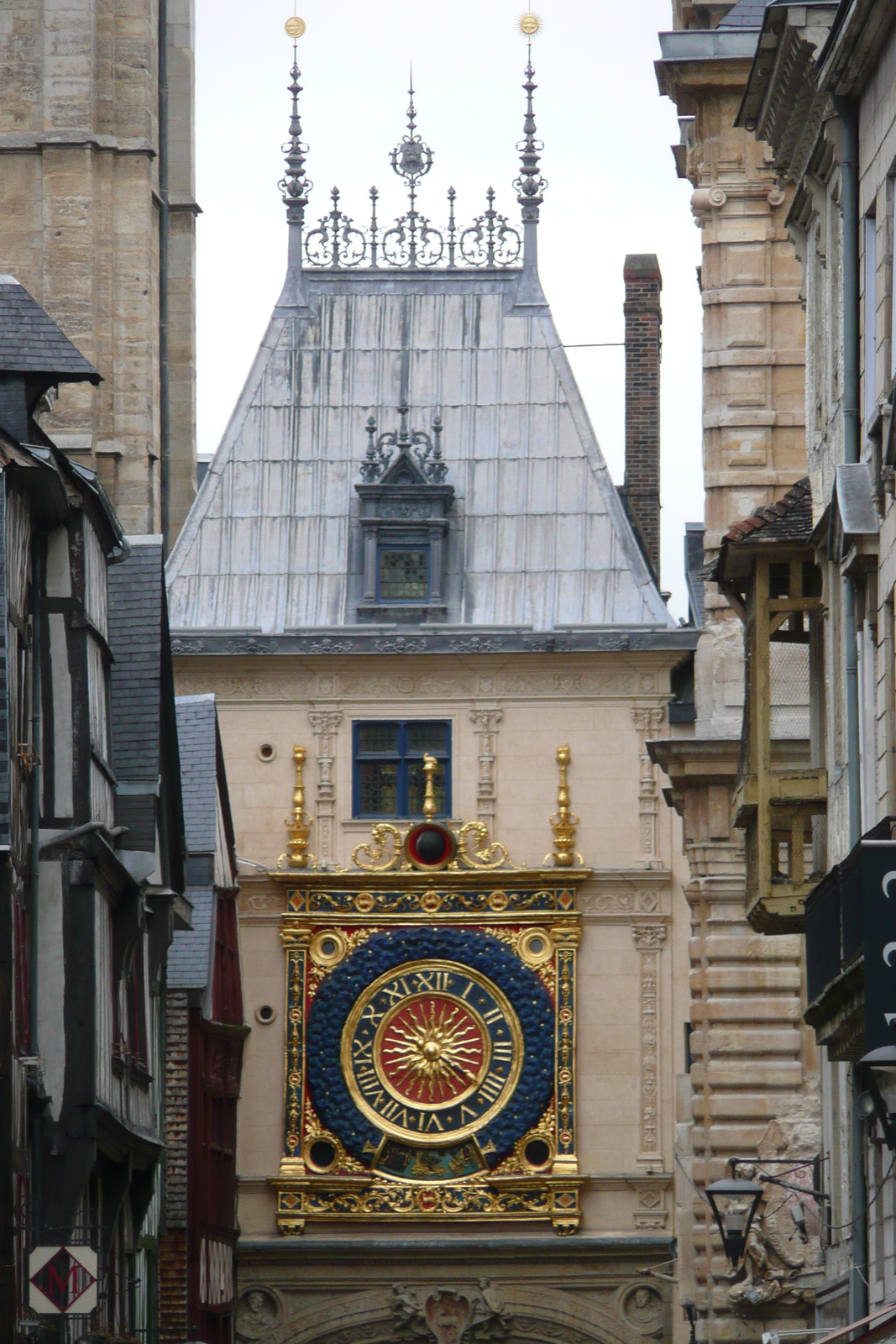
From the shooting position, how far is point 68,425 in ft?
143

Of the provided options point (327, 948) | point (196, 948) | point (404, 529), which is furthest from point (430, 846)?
point (196, 948)

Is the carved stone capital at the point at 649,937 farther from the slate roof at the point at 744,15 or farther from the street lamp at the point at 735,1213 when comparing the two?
the slate roof at the point at 744,15

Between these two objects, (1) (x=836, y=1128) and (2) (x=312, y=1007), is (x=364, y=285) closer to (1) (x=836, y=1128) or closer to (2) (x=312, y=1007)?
(2) (x=312, y=1007)

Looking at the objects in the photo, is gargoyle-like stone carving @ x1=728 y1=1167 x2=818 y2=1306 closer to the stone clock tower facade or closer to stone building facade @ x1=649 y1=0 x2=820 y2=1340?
stone building facade @ x1=649 y1=0 x2=820 y2=1340

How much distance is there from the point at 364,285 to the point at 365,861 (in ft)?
29.2

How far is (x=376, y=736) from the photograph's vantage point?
3853cm

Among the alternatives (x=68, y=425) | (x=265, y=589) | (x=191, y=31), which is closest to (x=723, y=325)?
(x=265, y=589)

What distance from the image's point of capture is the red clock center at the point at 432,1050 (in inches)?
1490

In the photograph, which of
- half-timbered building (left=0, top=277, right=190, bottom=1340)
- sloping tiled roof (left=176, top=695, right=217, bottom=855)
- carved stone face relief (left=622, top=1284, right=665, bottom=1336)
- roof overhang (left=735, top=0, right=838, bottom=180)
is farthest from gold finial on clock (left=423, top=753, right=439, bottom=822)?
roof overhang (left=735, top=0, right=838, bottom=180)

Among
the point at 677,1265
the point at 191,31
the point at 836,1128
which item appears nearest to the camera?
the point at 836,1128

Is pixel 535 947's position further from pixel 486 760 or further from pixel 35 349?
pixel 35 349

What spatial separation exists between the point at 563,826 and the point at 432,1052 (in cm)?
338

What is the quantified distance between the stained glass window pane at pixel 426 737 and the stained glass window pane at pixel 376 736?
0.21m

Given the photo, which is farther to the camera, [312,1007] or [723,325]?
[312,1007]
